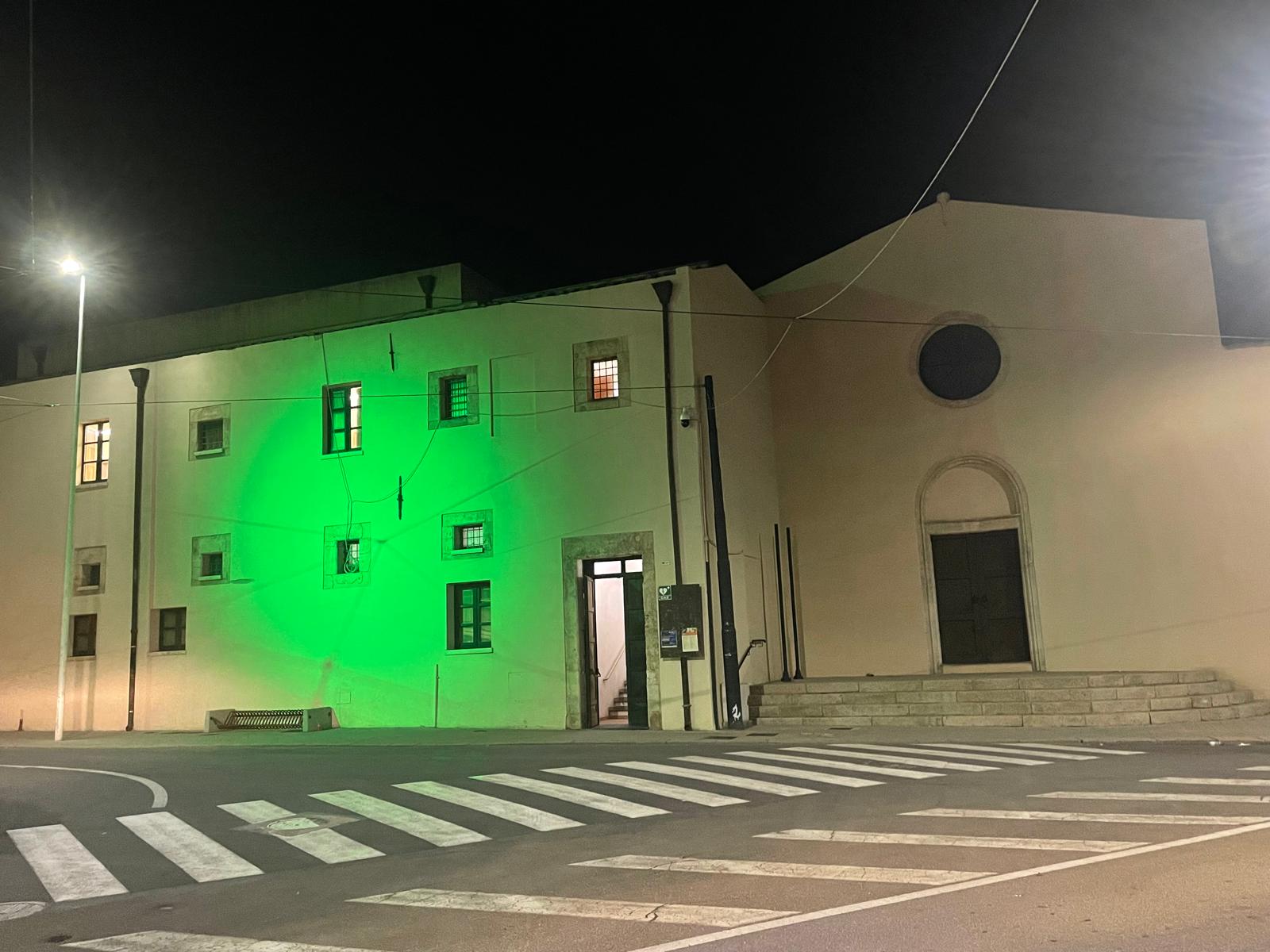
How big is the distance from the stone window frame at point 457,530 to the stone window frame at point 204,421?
5.81 meters

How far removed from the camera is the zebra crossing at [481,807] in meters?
7.83

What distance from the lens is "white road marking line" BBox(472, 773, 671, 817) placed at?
934cm

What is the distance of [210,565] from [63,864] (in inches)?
577

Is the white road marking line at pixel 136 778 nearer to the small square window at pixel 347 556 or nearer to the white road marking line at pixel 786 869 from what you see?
the white road marking line at pixel 786 869

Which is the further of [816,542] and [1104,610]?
[816,542]

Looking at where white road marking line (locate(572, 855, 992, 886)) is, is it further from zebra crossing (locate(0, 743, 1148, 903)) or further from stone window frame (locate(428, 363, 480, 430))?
stone window frame (locate(428, 363, 480, 430))

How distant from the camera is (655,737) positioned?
53.6 ft

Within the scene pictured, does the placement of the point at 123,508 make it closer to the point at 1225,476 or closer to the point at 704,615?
the point at 704,615

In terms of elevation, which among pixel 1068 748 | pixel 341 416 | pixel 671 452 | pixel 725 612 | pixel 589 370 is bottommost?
pixel 1068 748

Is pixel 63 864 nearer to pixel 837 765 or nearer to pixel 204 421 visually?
pixel 837 765

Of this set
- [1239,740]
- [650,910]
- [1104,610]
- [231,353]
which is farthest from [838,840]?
[231,353]

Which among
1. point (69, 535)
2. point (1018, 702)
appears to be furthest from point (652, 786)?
point (69, 535)

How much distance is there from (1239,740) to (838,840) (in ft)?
30.5

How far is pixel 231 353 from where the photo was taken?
875 inches
